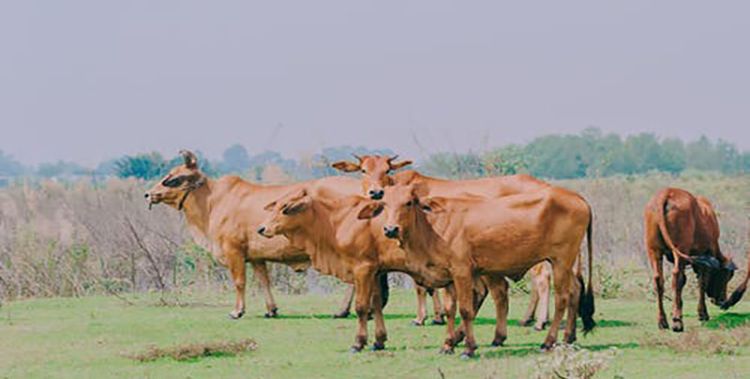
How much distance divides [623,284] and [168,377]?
9967 mm

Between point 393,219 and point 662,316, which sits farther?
point 662,316

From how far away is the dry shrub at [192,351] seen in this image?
13930mm

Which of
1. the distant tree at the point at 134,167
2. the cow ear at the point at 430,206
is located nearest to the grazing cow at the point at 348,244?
the cow ear at the point at 430,206

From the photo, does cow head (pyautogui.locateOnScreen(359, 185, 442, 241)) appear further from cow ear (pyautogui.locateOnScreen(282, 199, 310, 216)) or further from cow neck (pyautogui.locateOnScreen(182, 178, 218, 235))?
cow neck (pyautogui.locateOnScreen(182, 178, 218, 235))

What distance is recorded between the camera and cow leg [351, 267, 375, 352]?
1438 cm

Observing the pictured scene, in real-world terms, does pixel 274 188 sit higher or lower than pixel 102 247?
higher

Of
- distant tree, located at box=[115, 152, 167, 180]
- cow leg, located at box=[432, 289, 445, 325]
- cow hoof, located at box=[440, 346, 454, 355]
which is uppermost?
cow hoof, located at box=[440, 346, 454, 355]

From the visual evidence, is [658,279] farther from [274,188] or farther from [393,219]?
[274,188]

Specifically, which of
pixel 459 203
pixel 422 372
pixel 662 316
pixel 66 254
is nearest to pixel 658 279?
pixel 662 316

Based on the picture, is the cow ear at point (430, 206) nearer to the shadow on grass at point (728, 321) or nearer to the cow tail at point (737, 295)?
the shadow on grass at point (728, 321)

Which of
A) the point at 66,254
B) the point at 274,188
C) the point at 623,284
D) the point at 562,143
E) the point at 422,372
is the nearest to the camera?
the point at 422,372

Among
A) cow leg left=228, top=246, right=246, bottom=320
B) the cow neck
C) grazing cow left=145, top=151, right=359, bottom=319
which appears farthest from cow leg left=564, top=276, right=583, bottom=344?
the cow neck

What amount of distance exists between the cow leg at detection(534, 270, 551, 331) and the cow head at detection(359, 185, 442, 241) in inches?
99.3

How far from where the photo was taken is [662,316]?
15.9 m
